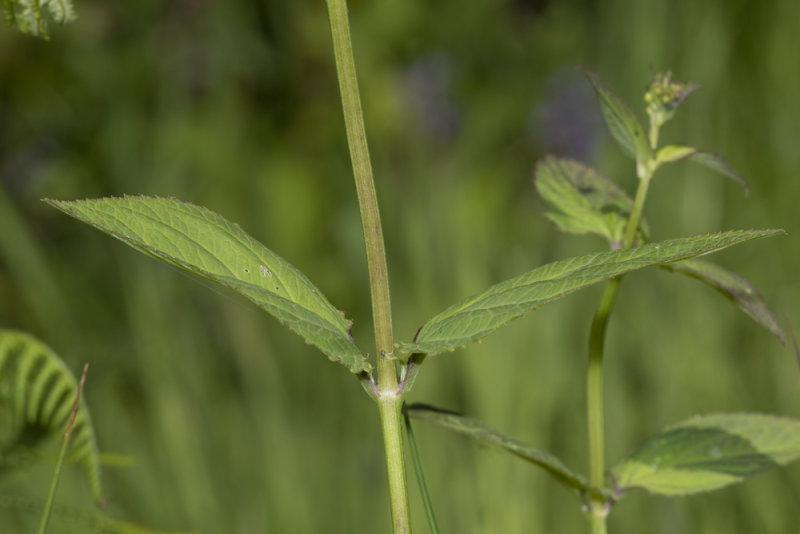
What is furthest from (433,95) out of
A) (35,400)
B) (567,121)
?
(35,400)

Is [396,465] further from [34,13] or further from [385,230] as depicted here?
[385,230]

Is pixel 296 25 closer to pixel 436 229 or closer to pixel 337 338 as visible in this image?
pixel 436 229

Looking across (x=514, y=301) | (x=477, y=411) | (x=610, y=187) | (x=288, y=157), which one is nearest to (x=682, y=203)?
(x=477, y=411)

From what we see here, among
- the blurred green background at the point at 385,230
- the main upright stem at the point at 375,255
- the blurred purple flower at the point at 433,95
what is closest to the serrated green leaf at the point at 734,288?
the main upright stem at the point at 375,255

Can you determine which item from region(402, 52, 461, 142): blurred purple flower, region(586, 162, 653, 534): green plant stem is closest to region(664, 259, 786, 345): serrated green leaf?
region(586, 162, 653, 534): green plant stem

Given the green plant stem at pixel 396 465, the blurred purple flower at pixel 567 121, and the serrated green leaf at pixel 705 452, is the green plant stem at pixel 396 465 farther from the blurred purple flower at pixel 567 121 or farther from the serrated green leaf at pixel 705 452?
the blurred purple flower at pixel 567 121

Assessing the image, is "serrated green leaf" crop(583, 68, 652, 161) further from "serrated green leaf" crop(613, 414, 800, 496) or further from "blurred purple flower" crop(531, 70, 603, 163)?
"blurred purple flower" crop(531, 70, 603, 163)
